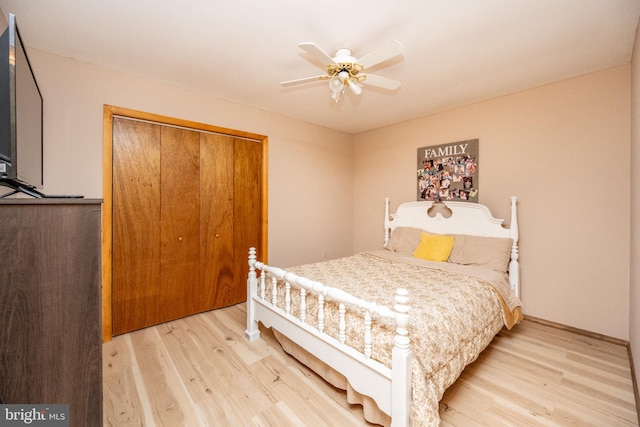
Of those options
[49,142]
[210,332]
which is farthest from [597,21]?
[49,142]

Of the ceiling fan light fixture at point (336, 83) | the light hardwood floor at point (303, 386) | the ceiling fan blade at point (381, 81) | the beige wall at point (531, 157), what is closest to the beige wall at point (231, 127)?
the beige wall at point (531, 157)

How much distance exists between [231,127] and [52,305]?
268 centimetres

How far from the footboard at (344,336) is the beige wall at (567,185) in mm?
2319

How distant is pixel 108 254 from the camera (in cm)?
246

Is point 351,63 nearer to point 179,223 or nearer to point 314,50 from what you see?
point 314,50

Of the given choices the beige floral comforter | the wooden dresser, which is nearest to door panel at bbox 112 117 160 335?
the beige floral comforter

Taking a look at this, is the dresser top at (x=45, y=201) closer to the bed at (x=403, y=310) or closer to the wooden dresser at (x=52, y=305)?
the wooden dresser at (x=52, y=305)

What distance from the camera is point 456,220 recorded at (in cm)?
320

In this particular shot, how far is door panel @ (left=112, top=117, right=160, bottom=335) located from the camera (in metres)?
2.54

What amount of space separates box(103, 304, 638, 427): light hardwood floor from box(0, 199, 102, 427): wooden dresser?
0.85 meters

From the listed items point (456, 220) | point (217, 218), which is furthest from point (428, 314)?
point (217, 218)

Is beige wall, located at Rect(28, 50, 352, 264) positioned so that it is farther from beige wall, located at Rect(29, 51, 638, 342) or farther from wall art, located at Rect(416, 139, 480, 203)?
wall art, located at Rect(416, 139, 480, 203)

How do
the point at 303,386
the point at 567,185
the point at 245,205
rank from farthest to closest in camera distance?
the point at 245,205 < the point at 567,185 < the point at 303,386

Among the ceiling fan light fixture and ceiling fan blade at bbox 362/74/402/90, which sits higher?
ceiling fan blade at bbox 362/74/402/90
